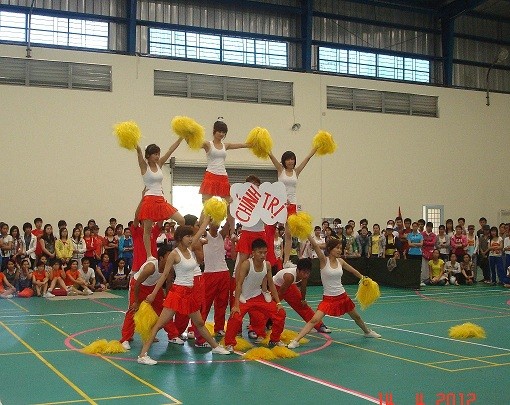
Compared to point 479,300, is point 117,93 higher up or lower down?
higher up

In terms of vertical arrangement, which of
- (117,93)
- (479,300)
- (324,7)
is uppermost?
(324,7)

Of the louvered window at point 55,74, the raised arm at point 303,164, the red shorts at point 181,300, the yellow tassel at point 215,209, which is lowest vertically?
the red shorts at point 181,300

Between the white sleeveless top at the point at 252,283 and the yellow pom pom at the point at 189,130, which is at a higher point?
the yellow pom pom at the point at 189,130

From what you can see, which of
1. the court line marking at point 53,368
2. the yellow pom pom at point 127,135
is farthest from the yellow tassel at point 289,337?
the yellow pom pom at point 127,135

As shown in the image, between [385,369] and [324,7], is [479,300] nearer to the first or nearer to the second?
[385,369]

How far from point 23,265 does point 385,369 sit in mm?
9711

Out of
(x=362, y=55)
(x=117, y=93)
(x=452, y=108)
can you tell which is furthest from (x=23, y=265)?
(x=452, y=108)

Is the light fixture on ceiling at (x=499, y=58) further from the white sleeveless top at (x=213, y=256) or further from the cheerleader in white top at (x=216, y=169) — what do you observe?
the white sleeveless top at (x=213, y=256)

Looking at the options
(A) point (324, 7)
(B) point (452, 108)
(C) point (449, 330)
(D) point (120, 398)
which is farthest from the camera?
(B) point (452, 108)

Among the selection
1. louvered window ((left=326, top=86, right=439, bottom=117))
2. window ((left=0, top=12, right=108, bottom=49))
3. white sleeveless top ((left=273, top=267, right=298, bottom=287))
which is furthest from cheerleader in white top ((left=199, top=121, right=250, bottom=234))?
louvered window ((left=326, top=86, right=439, bottom=117))

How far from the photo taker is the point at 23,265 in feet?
46.4

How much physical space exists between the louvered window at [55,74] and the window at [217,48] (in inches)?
72.2

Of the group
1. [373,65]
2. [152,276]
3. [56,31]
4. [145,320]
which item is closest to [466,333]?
[152,276]

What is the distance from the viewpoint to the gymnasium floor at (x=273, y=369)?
18.5ft
